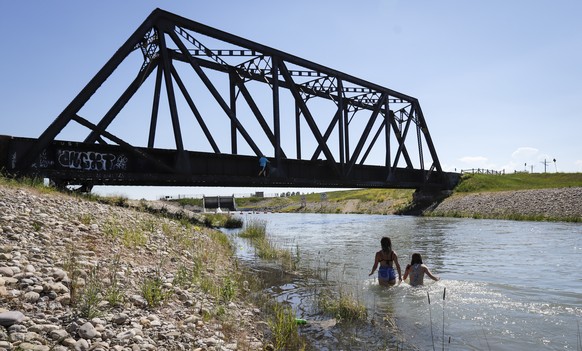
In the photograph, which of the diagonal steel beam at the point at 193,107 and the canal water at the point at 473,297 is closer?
the canal water at the point at 473,297

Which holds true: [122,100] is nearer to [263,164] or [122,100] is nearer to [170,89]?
[170,89]

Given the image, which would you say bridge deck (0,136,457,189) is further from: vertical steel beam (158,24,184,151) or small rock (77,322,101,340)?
small rock (77,322,101,340)

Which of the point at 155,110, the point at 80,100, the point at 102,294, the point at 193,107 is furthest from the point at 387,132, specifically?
the point at 102,294

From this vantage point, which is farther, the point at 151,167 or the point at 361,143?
the point at 361,143

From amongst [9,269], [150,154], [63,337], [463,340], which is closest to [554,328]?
[463,340]

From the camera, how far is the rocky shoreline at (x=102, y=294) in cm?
529

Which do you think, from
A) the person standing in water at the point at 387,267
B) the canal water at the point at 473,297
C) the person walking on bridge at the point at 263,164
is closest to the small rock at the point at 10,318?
the canal water at the point at 473,297

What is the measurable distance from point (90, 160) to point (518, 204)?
45.3 metres

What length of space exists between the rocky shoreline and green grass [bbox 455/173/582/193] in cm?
5782

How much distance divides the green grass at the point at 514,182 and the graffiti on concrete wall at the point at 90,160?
51.9 meters

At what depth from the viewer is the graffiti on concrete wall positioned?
2086 centimetres

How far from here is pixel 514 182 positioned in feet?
219

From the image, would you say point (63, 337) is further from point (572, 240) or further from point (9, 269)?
point (572, 240)

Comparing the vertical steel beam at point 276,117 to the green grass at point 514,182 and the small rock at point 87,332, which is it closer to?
the small rock at point 87,332
